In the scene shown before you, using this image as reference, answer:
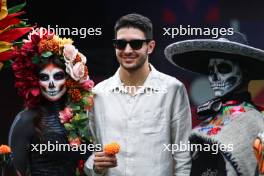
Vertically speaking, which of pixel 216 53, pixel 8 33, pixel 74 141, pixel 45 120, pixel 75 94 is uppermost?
pixel 8 33

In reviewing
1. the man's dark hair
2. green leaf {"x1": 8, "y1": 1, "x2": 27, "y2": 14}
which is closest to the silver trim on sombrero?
the man's dark hair

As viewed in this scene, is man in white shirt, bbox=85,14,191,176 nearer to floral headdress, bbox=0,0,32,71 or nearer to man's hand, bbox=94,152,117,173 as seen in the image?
man's hand, bbox=94,152,117,173

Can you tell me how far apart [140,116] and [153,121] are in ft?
0.24

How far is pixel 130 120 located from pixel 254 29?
0.81m

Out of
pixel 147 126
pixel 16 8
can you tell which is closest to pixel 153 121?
pixel 147 126

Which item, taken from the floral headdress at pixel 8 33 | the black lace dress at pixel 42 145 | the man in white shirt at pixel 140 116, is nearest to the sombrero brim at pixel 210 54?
the man in white shirt at pixel 140 116

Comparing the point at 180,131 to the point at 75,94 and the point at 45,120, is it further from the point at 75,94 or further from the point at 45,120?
the point at 45,120

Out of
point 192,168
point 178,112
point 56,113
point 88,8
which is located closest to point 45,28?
point 88,8

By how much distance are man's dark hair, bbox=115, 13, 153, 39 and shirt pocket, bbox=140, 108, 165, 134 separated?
39cm

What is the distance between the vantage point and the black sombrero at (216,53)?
310 cm

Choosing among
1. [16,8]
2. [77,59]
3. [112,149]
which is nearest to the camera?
[112,149]

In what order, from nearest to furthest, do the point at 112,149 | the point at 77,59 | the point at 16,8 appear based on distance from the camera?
the point at 112,149, the point at 77,59, the point at 16,8

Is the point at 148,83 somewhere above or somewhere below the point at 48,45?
below

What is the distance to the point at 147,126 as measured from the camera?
3219 millimetres
